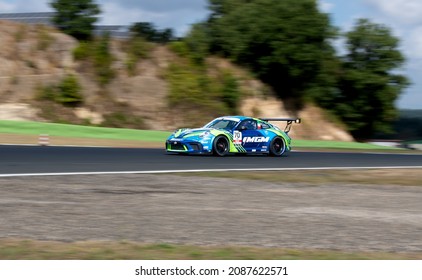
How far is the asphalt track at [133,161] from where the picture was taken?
15594 millimetres

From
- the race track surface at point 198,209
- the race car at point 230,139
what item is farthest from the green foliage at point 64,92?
the race track surface at point 198,209

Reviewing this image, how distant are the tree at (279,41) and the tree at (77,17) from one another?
8.25 m

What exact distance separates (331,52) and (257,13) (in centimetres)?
611

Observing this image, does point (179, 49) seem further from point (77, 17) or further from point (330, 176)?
point (330, 176)

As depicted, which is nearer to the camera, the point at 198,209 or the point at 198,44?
the point at 198,209

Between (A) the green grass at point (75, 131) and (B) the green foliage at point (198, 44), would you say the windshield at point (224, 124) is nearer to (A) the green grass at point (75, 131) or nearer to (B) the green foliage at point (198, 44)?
(A) the green grass at point (75, 131)

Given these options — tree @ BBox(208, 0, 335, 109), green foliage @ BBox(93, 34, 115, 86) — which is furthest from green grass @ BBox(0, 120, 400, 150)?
tree @ BBox(208, 0, 335, 109)

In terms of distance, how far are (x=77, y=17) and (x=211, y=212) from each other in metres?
30.9

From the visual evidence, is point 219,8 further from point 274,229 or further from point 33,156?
point 274,229

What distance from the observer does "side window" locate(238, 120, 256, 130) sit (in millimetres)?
20611

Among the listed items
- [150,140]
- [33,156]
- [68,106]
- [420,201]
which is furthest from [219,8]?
[420,201]

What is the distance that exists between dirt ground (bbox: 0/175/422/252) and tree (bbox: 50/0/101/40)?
85.8ft

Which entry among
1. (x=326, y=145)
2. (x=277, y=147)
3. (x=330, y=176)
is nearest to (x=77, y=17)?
(x=326, y=145)

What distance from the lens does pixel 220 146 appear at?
20.2 meters
